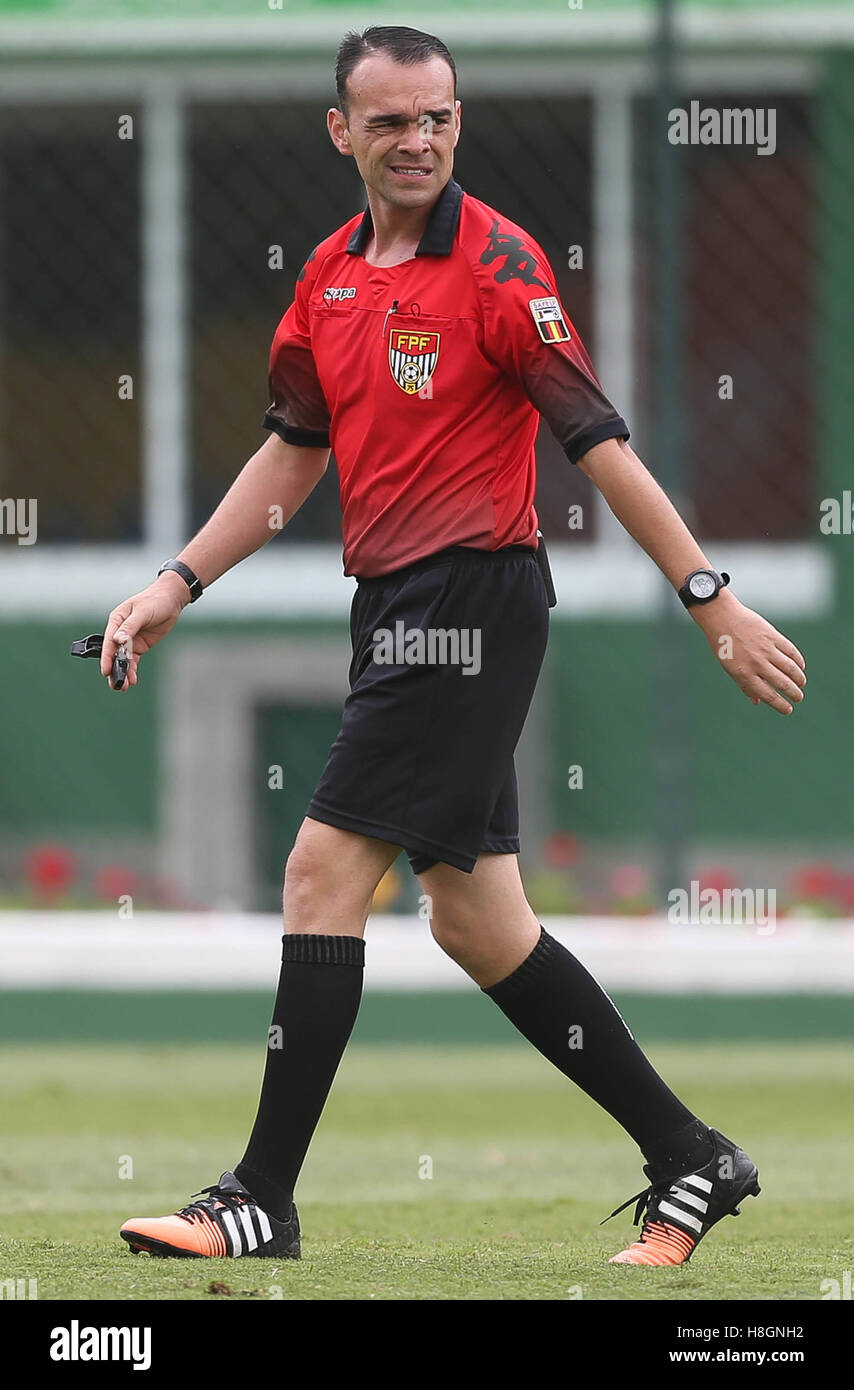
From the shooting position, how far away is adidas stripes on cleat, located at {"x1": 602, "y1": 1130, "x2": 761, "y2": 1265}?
4.13m

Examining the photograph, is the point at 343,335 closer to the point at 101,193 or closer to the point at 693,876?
the point at 693,876

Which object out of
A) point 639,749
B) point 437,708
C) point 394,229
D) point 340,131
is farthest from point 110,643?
point 639,749

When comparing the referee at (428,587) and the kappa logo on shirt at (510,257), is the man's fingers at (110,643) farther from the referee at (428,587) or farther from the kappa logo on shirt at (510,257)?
the kappa logo on shirt at (510,257)

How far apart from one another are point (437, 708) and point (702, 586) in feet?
1.60

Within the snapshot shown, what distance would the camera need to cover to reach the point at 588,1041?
4.16 m

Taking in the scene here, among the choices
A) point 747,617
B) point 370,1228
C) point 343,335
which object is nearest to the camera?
point 747,617

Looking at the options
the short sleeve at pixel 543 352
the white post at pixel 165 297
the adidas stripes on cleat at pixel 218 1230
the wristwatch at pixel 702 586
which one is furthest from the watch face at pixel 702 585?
the white post at pixel 165 297

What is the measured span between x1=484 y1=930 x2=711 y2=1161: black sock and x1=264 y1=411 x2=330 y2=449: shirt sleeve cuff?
101 cm

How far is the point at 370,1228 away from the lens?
4.81 metres

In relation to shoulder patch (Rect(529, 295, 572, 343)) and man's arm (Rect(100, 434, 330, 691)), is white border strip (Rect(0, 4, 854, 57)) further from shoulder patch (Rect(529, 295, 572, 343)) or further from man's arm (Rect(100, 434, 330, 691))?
shoulder patch (Rect(529, 295, 572, 343))

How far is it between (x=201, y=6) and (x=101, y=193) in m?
0.85

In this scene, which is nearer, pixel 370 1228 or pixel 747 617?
pixel 747 617

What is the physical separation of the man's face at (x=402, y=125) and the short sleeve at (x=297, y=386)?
0.30m

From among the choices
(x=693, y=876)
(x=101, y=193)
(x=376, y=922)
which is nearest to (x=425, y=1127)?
(x=376, y=922)
